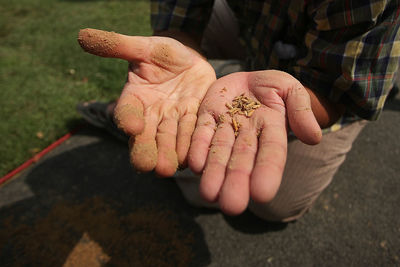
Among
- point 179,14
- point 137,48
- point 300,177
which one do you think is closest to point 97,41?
point 137,48

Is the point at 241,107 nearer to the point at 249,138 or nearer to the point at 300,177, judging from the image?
the point at 249,138

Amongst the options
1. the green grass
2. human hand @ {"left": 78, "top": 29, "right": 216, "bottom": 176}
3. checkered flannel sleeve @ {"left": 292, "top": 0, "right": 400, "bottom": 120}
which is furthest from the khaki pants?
the green grass

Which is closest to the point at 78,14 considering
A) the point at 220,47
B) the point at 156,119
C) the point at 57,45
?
the point at 57,45

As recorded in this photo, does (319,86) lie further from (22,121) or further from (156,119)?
(22,121)

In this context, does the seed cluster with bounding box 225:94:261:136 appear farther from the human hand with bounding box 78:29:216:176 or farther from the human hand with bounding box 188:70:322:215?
the human hand with bounding box 78:29:216:176

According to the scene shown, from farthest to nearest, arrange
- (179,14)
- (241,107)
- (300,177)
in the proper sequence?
(179,14), (300,177), (241,107)

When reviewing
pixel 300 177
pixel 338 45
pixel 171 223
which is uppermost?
pixel 338 45

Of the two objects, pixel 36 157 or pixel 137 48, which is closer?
pixel 137 48
